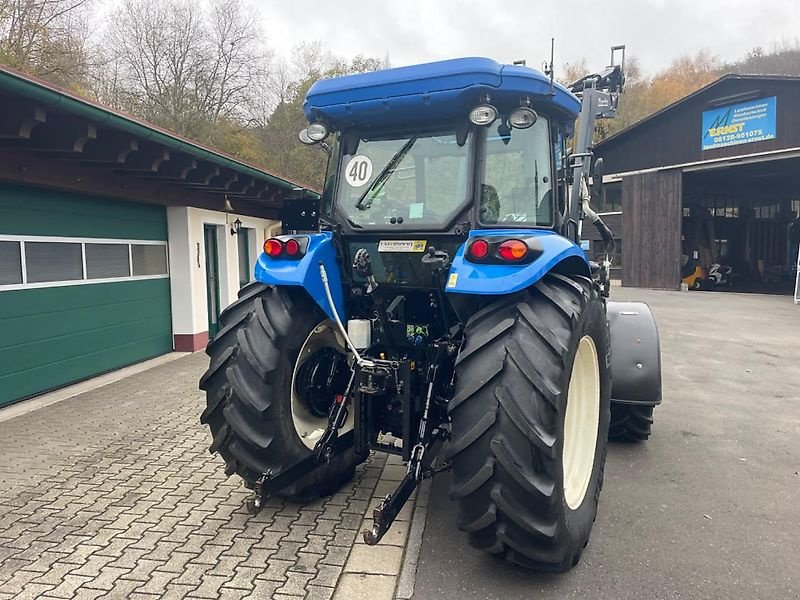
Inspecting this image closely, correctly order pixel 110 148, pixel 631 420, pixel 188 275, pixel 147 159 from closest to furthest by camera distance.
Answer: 1. pixel 631 420
2. pixel 110 148
3. pixel 147 159
4. pixel 188 275

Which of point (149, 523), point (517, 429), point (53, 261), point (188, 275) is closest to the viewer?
point (517, 429)

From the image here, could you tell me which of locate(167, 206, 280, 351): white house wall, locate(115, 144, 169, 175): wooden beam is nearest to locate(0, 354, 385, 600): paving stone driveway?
locate(115, 144, 169, 175): wooden beam

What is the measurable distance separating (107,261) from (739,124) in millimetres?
18924

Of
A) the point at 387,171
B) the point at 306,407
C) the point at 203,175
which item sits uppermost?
the point at 203,175

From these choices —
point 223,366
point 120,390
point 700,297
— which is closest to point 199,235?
point 120,390

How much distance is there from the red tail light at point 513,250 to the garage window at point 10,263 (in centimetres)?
549

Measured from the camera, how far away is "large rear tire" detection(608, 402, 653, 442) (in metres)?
4.70

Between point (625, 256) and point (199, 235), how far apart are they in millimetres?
17723

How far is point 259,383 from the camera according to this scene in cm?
324

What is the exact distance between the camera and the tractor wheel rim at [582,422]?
3258 mm

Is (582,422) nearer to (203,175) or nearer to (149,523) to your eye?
(149,523)

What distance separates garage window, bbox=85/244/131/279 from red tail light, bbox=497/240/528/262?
248 inches

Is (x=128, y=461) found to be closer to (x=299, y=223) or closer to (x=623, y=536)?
(x=299, y=223)

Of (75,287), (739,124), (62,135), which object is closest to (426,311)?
(62,135)
